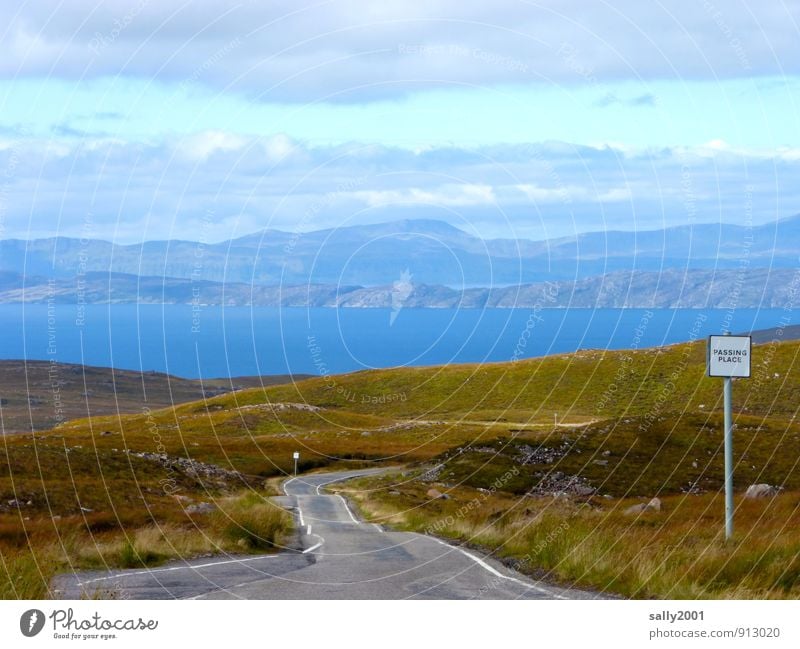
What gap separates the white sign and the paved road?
21.4 feet

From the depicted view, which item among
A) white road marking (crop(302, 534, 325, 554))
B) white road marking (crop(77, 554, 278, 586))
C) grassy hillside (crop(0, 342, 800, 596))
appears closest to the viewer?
white road marking (crop(77, 554, 278, 586))

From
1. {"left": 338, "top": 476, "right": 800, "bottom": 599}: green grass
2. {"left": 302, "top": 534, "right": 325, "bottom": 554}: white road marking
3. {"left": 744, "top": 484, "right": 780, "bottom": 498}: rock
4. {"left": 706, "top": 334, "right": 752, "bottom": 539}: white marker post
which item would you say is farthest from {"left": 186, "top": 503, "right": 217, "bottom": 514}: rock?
{"left": 744, "top": 484, "right": 780, "bottom": 498}: rock

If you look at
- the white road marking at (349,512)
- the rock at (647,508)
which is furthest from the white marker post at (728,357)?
the white road marking at (349,512)

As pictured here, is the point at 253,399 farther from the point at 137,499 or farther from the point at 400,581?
the point at 400,581

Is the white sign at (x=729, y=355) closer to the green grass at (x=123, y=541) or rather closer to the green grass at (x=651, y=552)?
the green grass at (x=651, y=552)

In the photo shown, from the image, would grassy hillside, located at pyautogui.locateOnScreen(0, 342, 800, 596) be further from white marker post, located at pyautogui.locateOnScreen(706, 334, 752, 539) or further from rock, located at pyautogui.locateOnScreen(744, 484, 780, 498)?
white marker post, located at pyautogui.locateOnScreen(706, 334, 752, 539)

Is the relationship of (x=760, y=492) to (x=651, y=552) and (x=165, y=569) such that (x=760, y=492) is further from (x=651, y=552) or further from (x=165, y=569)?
(x=165, y=569)

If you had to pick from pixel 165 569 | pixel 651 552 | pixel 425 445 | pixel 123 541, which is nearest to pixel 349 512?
pixel 123 541

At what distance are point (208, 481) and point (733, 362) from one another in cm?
4049

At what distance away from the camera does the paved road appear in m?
16.2

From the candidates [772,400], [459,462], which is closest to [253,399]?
[772,400]

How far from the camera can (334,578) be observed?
61.2 ft

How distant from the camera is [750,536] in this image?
21.2 meters

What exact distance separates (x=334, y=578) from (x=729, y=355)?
1016 cm
